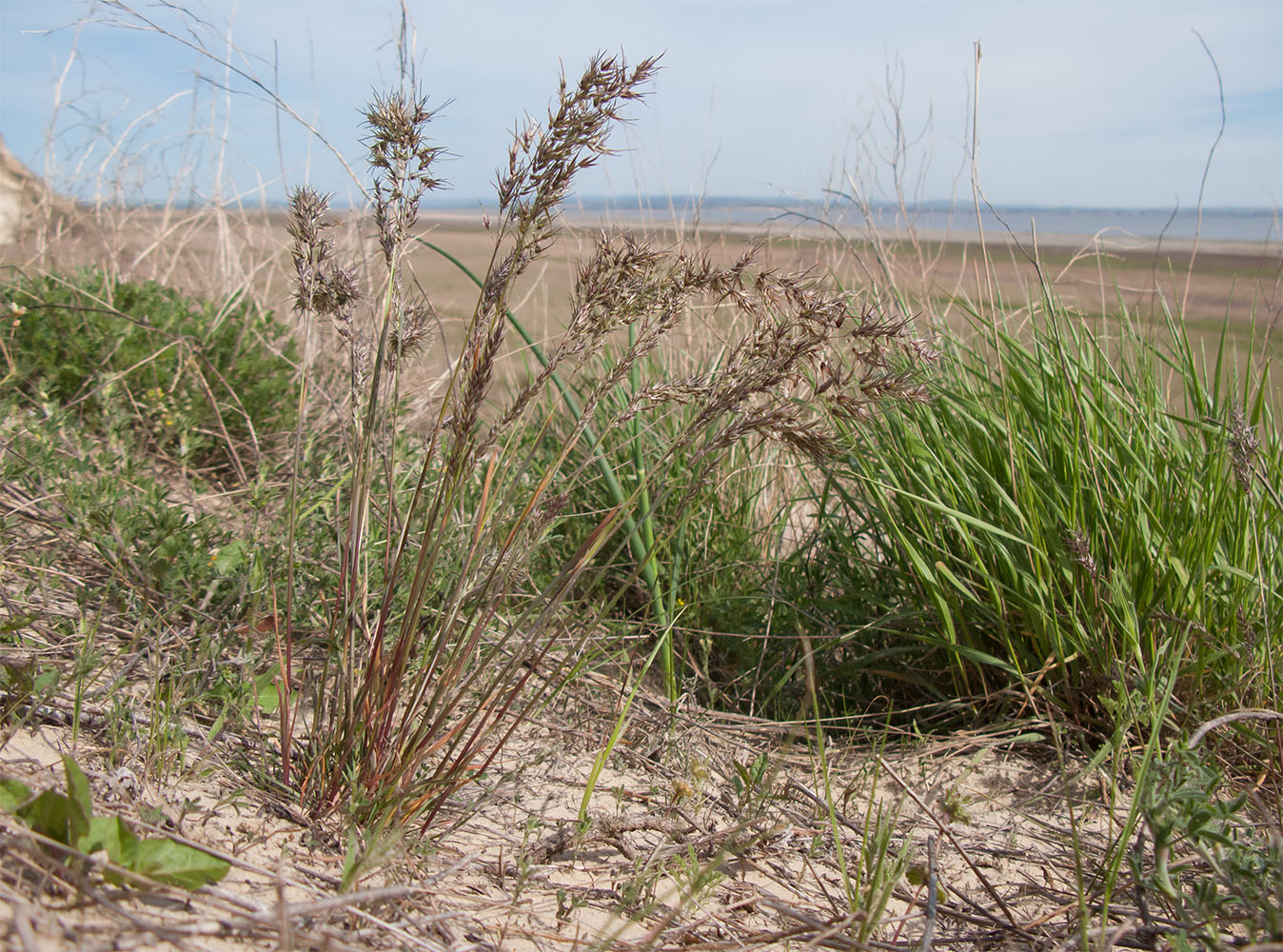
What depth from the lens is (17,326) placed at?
313cm

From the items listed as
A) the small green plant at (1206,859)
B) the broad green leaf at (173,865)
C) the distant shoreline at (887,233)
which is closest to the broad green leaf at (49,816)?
the broad green leaf at (173,865)

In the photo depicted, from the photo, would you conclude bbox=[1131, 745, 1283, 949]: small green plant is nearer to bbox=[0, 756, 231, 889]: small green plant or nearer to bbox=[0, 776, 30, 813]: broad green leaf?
bbox=[0, 756, 231, 889]: small green plant

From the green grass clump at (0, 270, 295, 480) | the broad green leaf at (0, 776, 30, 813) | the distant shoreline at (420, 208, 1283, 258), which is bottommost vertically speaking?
the broad green leaf at (0, 776, 30, 813)

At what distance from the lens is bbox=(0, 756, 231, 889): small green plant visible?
41.7 inches

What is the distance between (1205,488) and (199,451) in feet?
10.8

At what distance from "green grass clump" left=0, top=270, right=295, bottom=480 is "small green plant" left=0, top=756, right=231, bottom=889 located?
197 centimetres

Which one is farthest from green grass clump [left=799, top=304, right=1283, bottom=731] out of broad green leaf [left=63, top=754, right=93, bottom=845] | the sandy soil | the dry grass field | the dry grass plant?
broad green leaf [left=63, top=754, right=93, bottom=845]

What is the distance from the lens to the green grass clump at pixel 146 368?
3.05m

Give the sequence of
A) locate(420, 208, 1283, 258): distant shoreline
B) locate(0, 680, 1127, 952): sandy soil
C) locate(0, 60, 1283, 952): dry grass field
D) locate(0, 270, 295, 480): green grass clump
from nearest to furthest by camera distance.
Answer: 1. locate(0, 680, 1127, 952): sandy soil
2. locate(0, 60, 1283, 952): dry grass field
3. locate(420, 208, 1283, 258): distant shoreline
4. locate(0, 270, 295, 480): green grass clump

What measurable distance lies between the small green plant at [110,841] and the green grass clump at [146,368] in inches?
77.4

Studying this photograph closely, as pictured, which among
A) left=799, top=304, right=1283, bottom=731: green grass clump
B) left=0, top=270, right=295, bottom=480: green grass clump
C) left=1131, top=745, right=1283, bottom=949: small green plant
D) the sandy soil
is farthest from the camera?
left=0, top=270, right=295, bottom=480: green grass clump

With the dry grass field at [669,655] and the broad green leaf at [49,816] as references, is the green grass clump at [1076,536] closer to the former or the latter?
the dry grass field at [669,655]

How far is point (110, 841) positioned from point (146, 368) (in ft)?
8.88

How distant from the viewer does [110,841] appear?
1059 millimetres
